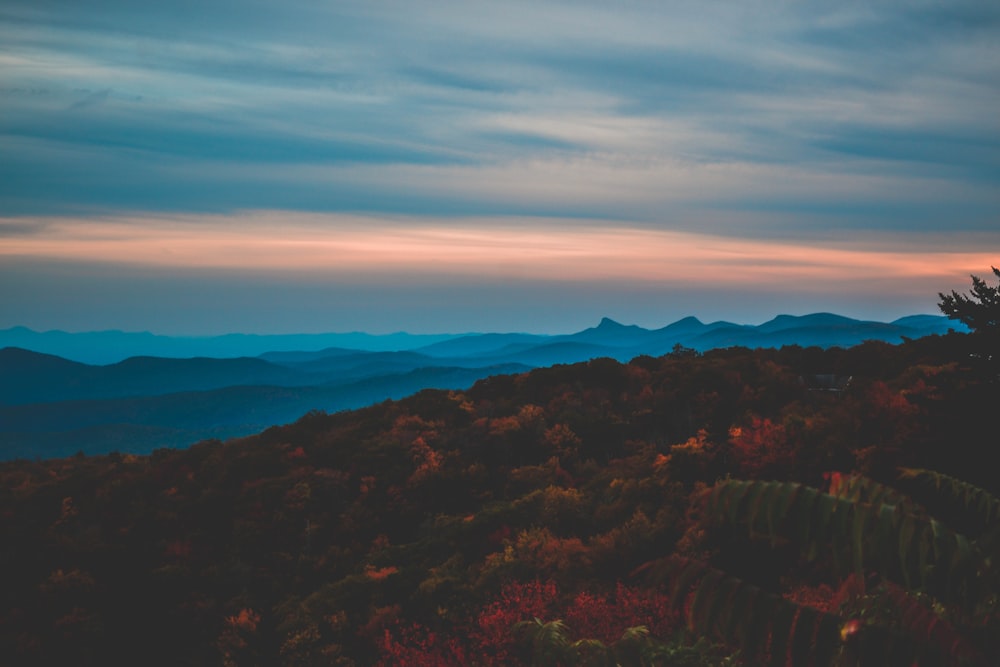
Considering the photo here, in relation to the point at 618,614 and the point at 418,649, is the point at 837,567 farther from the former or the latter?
the point at 418,649

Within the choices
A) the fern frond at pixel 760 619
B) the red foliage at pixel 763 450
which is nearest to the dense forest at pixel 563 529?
the fern frond at pixel 760 619

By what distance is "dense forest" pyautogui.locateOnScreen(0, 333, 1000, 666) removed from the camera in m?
5.10

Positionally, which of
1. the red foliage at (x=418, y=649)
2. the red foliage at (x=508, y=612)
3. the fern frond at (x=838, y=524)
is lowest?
the red foliage at (x=418, y=649)

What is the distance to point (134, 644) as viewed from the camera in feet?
93.4

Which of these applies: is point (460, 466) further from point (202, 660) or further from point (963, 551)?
point (963, 551)

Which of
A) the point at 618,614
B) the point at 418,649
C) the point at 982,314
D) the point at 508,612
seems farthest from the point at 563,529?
the point at 982,314

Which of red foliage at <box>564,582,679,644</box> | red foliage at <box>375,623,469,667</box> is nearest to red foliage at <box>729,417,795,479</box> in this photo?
red foliage at <box>564,582,679,644</box>

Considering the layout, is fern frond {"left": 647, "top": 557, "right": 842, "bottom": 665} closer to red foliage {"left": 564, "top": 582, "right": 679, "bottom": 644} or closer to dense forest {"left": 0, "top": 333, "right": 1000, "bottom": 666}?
dense forest {"left": 0, "top": 333, "right": 1000, "bottom": 666}

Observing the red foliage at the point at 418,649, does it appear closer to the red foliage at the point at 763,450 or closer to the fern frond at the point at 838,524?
the red foliage at the point at 763,450

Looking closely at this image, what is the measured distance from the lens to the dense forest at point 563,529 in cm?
510

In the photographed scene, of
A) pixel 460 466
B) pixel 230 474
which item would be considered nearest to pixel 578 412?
pixel 460 466

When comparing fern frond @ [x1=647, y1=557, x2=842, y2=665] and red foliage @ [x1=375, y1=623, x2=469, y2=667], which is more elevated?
fern frond @ [x1=647, y1=557, x2=842, y2=665]

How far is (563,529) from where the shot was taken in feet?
91.2

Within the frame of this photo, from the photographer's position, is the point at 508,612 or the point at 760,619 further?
the point at 508,612
